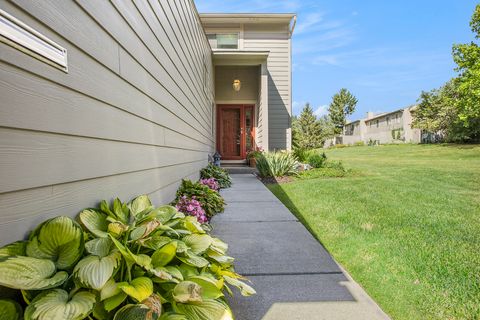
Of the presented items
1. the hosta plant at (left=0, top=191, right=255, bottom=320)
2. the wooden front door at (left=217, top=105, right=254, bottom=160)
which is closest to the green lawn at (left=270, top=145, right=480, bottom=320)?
the hosta plant at (left=0, top=191, right=255, bottom=320)

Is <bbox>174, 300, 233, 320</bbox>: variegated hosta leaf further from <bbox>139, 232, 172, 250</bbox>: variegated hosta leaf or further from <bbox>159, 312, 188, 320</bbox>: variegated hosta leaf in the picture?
<bbox>139, 232, 172, 250</bbox>: variegated hosta leaf

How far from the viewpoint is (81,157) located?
124 centimetres

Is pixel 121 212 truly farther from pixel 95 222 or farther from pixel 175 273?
pixel 175 273

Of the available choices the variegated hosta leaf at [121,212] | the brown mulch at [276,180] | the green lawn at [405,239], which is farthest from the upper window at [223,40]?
the variegated hosta leaf at [121,212]

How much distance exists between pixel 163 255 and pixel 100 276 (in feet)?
0.91

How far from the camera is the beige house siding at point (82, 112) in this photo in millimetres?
873

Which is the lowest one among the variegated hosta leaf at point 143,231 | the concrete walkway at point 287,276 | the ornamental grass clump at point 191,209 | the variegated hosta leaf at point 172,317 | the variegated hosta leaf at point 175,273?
the concrete walkway at point 287,276

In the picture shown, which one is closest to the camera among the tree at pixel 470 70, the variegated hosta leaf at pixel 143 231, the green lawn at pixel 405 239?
the variegated hosta leaf at pixel 143 231

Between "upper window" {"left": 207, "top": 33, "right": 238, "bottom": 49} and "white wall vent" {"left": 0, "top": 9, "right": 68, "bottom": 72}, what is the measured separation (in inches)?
349

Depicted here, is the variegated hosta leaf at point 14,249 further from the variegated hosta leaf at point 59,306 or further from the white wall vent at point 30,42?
the white wall vent at point 30,42

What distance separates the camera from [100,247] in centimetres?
103

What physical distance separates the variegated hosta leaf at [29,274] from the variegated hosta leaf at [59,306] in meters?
0.03

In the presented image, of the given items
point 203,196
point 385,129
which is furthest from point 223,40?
point 385,129

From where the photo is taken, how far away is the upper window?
9.29 meters
